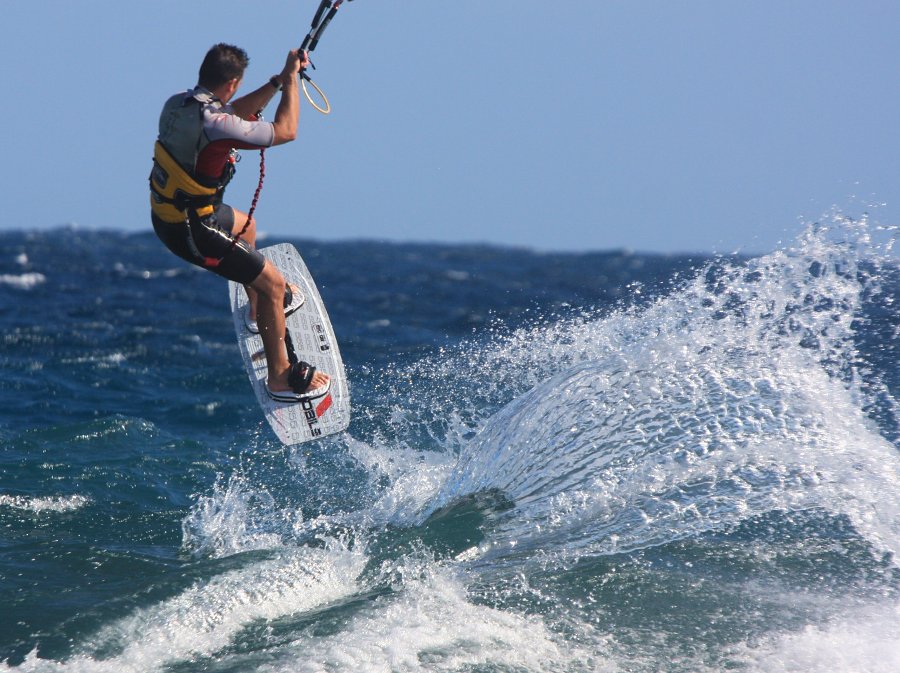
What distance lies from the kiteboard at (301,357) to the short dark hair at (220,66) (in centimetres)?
201

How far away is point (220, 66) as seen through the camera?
5367 millimetres

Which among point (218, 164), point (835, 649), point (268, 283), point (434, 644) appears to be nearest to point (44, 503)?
point (268, 283)

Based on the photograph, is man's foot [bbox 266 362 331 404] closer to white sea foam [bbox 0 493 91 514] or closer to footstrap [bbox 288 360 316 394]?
footstrap [bbox 288 360 316 394]

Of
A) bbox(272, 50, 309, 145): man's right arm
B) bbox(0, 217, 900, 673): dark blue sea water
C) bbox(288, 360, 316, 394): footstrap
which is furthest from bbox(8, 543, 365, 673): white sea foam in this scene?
bbox(272, 50, 309, 145): man's right arm

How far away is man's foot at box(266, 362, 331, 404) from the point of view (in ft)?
21.6

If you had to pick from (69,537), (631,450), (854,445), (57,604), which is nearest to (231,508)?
(69,537)

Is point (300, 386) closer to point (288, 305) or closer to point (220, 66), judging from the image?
point (288, 305)

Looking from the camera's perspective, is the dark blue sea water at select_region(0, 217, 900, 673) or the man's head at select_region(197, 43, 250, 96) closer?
the dark blue sea water at select_region(0, 217, 900, 673)

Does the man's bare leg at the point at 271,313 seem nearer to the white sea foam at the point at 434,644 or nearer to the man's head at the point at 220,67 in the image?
the man's head at the point at 220,67

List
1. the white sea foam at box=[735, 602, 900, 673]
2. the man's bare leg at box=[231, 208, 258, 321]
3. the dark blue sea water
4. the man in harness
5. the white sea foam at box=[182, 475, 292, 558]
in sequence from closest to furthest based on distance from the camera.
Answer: the white sea foam at box=[735, 602, 900, 673] → the dark blue sea water → the man in harness → the white sea foam at box=[182, 475, 292, 558] → the man's bare leg at box=[231, 208, 258, 321]

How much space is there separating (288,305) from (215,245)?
1290 millimetres

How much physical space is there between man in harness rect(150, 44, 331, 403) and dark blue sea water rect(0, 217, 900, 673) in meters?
1.60

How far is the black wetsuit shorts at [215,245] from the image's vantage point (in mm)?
5754

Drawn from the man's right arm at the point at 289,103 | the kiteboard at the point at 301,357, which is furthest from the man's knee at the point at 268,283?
the man's right arm at the point at 289,103
